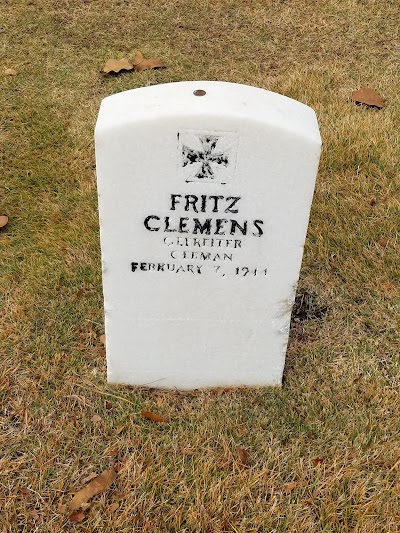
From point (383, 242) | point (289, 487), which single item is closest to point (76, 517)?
point (289, 487)

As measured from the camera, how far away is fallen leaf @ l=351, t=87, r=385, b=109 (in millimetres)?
4465

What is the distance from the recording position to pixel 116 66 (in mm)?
4855

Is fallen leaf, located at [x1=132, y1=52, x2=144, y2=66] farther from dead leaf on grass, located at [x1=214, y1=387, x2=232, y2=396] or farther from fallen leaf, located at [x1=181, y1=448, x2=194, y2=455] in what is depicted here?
fallen leaf, located at [x1=181, y1=448, x2=194, y2=455]

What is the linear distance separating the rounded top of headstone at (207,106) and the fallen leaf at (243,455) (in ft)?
4.01

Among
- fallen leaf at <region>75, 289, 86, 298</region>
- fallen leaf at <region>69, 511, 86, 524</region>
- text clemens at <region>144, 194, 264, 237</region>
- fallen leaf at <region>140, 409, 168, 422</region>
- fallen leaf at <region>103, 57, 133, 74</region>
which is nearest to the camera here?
text clemens at <region>144, 194, 264, 237</region>

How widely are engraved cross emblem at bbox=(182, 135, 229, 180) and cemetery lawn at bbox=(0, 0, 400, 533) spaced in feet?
3.51

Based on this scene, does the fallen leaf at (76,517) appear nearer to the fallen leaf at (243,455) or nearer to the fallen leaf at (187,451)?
the fallen leaf at (187,451)

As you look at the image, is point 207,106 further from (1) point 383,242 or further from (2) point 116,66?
(2) point 116,66

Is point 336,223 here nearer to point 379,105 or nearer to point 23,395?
point 379,105

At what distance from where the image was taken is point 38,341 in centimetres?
282

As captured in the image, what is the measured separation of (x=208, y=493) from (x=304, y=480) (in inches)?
14.5

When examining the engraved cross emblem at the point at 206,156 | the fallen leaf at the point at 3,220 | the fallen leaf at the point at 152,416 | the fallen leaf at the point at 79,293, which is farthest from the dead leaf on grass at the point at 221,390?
the fallen leaf at the point at 3,220

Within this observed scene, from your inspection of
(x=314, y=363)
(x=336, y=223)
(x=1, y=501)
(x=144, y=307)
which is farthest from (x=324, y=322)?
(x=1, y=501)

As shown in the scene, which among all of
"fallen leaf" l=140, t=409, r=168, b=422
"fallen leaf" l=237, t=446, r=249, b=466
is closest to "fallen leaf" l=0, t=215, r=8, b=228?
"fallen leaf" l=140, t=409, r=168, b=422
